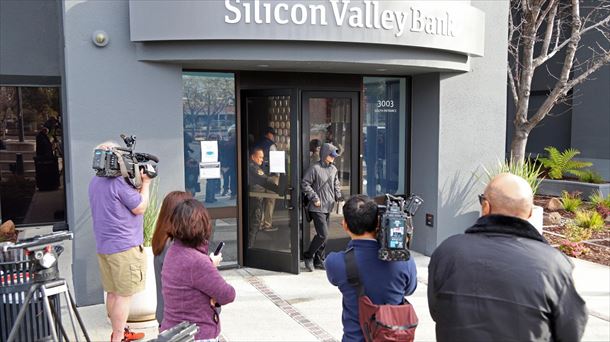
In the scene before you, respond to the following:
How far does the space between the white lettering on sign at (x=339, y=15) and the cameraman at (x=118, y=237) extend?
224 centimetres

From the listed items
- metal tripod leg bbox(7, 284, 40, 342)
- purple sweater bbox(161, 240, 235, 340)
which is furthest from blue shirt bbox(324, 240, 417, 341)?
metal tripod leg bbox(7, 284, 40, 342)

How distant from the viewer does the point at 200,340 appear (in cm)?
307

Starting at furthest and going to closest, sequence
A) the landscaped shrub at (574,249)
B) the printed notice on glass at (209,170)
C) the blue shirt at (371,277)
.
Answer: the landscaped shrub at (574,249)
the printed notice on glass at (209,170)
the blue shirt at (371,277)

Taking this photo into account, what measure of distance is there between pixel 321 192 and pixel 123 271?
10.6ft

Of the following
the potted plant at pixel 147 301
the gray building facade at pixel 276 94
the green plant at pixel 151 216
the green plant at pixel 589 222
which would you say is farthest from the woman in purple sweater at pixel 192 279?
the green plant at pixel 589 222

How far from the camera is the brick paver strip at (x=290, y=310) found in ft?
17.2

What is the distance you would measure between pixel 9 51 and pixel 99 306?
4.70m

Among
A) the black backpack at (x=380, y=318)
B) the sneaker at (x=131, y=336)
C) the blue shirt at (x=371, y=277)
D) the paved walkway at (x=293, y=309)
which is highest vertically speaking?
the blue shirt at (x=371, y=277)

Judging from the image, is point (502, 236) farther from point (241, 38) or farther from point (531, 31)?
point (531, 31)

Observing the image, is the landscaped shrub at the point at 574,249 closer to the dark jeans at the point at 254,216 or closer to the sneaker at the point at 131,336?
the dark jeans at the point at 254,216

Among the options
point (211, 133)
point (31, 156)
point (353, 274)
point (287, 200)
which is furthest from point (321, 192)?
point (31, 156)

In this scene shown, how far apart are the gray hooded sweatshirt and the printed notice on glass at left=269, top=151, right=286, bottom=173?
335 mm

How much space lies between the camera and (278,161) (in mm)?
7305

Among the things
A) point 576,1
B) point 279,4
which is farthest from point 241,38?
point 576,1
